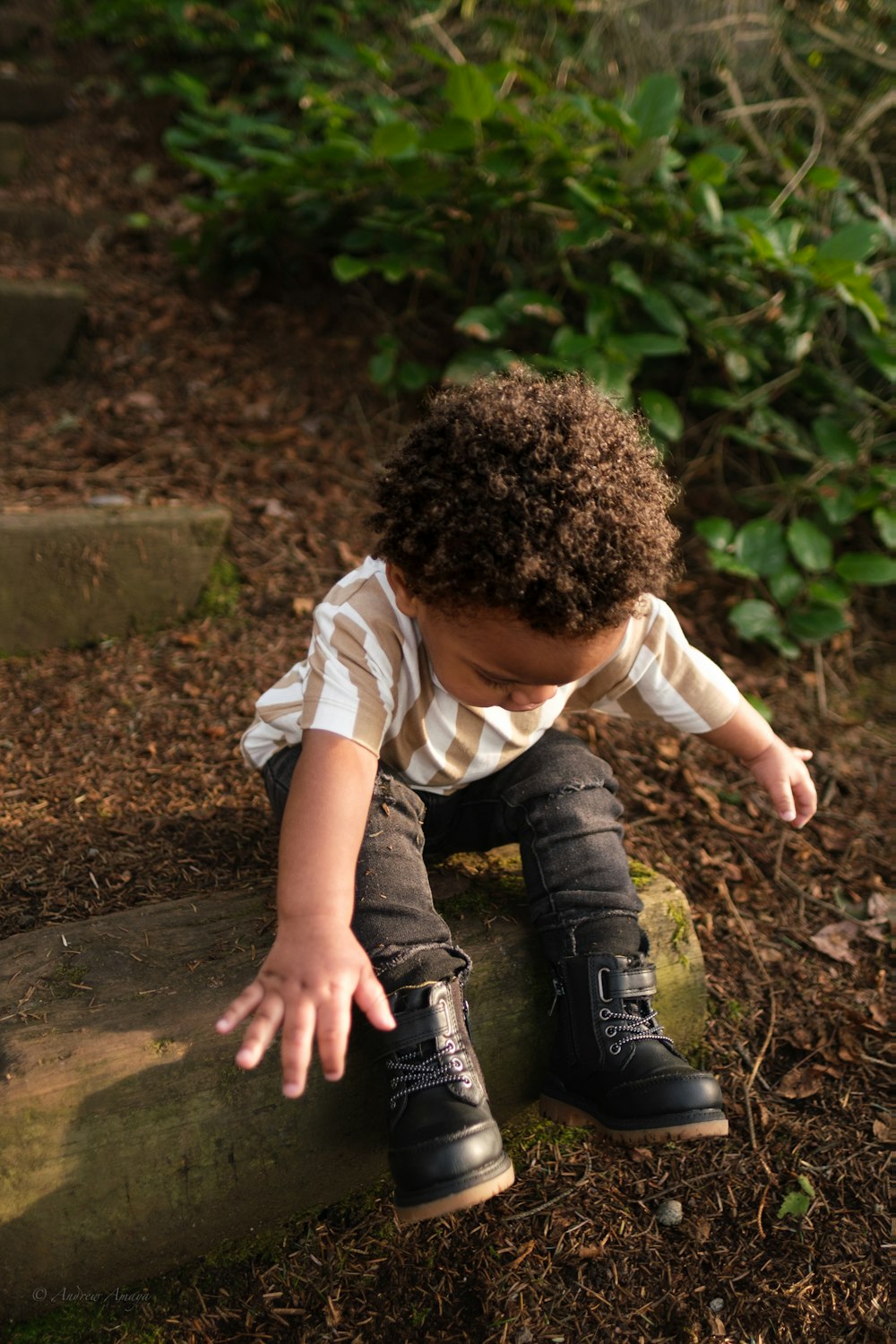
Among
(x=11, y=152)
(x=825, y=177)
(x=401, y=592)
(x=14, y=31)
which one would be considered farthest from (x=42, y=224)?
(x=401, y=592)

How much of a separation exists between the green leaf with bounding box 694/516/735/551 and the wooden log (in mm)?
1695

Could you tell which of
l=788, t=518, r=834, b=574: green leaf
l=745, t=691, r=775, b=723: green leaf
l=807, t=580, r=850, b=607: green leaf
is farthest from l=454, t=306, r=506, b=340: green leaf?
l=745, t=691, r=775, b=723: green leaf

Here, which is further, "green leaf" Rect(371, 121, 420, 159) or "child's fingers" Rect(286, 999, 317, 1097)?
"green leaf" Rect(371, 121, 420, 159)

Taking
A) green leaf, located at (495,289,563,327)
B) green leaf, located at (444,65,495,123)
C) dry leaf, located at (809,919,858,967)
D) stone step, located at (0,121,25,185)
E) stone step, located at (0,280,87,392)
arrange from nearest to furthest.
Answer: dry leaf, located at (809,919,858,967)
green leaf, located at (444,65,495,123)
green leaf, located at (495,289,563,327)
stone step, located at (0,280,87,392)
stone step, located at (0,121,25,185)

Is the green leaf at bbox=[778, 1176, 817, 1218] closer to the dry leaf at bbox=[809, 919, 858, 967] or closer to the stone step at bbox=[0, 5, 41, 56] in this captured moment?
the dry leaf at bbox=[809, 919, 858, 967]

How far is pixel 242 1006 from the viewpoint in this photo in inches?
51.3

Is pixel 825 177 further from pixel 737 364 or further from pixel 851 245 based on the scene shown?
pixel 737 364

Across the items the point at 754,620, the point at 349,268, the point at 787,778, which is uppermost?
the point at 787,778

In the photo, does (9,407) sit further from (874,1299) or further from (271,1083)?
(874,1299)

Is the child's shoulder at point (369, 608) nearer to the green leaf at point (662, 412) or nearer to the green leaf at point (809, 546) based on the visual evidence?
the green leaf at point (662, 412)

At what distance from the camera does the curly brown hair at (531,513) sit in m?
1.40

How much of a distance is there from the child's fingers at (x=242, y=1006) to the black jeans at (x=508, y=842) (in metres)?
0.31

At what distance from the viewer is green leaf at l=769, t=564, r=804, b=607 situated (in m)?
3.13

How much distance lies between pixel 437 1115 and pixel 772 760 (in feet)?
2.99
